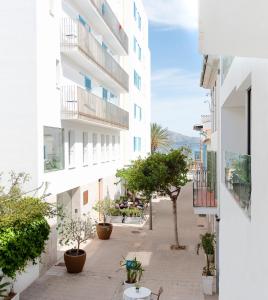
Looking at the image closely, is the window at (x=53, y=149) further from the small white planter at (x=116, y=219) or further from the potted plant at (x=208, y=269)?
the small white planter at (x=116, y=219)

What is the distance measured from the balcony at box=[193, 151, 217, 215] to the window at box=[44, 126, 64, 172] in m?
6.07

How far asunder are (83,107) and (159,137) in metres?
A: 43.4

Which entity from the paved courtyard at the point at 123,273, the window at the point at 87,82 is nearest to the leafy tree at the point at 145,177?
the paved courtyard at the point at 123,273

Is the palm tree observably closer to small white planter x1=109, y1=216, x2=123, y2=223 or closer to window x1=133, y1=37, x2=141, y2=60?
window x1=133, y1=37, x2=141, y2=60

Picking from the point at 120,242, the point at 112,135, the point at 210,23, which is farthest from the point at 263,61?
the point at 112,135

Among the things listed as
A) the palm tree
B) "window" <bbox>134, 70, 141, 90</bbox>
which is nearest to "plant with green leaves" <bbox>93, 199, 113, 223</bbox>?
"window" <bbox>134, 70, 141, 90</bbox>

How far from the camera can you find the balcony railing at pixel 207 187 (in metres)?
16.0

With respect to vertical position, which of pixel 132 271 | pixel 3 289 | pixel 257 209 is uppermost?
pixel 257 209

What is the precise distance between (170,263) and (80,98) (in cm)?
850

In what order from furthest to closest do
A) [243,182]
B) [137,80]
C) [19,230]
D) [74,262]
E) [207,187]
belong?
1. [137,80]
2. [207,187]
3. [74,262]
4. [19,230]
5. [243,182]

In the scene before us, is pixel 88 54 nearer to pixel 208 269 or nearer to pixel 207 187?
pixel 207 187

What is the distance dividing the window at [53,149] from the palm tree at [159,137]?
4268 centimetres

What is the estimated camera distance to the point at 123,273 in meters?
16.1

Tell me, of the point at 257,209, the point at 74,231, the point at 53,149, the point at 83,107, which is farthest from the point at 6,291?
the point at 257,209
